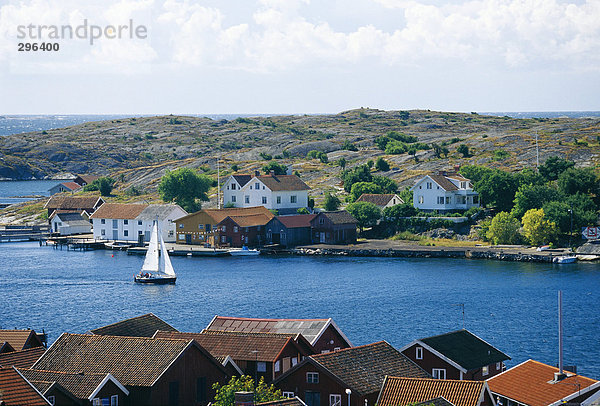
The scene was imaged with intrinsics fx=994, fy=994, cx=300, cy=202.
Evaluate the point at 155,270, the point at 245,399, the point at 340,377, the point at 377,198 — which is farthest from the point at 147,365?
the point at 377,198

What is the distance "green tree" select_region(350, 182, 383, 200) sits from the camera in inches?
4983

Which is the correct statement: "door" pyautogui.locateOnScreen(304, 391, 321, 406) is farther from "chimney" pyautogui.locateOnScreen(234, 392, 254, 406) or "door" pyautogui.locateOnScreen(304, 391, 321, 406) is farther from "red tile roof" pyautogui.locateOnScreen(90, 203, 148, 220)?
"red tile roof" pyautogui.locateOnScreen(90, 203, 148, 220)

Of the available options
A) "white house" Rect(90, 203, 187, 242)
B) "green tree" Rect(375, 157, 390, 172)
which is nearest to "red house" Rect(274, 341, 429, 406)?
"white house" Rect(90, 203, 187, 242)

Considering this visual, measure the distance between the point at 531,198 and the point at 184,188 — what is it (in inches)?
1836

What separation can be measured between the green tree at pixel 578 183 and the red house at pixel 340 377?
75.6 metres

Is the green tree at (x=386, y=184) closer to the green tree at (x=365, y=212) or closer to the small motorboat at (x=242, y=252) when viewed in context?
the green tree at (x=365, y=212)

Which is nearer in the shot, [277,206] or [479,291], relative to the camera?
[479,291]

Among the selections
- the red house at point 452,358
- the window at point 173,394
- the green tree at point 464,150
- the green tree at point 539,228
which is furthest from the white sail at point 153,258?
the green tree at point 464,150

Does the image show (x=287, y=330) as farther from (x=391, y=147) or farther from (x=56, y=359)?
(x=391, y=147)

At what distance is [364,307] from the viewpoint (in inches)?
2798

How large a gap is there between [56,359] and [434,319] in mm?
33379

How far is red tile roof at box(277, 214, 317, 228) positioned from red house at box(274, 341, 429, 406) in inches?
2779

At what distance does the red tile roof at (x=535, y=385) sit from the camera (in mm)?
40188

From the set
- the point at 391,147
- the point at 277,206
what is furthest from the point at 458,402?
the point at 391,147
